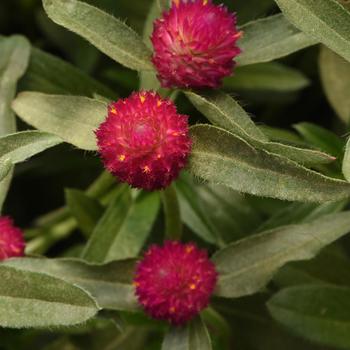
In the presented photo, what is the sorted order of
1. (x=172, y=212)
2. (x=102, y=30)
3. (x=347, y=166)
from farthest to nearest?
(x=172, y=212) < (x=102, y=30) < (x=347, y=166)

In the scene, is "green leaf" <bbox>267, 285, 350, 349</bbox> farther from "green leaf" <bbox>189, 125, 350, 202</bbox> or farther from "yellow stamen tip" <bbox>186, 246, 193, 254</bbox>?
"green leaf" <bbox>189, 125, 350, 202</bbox>

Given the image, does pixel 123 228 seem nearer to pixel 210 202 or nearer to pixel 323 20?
pixel 210 202

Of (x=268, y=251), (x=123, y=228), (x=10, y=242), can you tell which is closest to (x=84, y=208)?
(x=123, y=228)


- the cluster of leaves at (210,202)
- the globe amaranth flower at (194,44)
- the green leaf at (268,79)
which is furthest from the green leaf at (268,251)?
the green leaf at (268,79)

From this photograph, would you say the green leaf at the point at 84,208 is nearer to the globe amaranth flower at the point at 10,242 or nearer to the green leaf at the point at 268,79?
the globe amaranth flower at the point at 10,242

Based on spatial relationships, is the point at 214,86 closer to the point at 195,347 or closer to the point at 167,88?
the point at 167,88

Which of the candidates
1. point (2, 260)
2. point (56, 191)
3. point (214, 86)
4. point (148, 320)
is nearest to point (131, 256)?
point (148, 320)

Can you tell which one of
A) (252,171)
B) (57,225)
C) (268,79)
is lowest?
(57,225)
